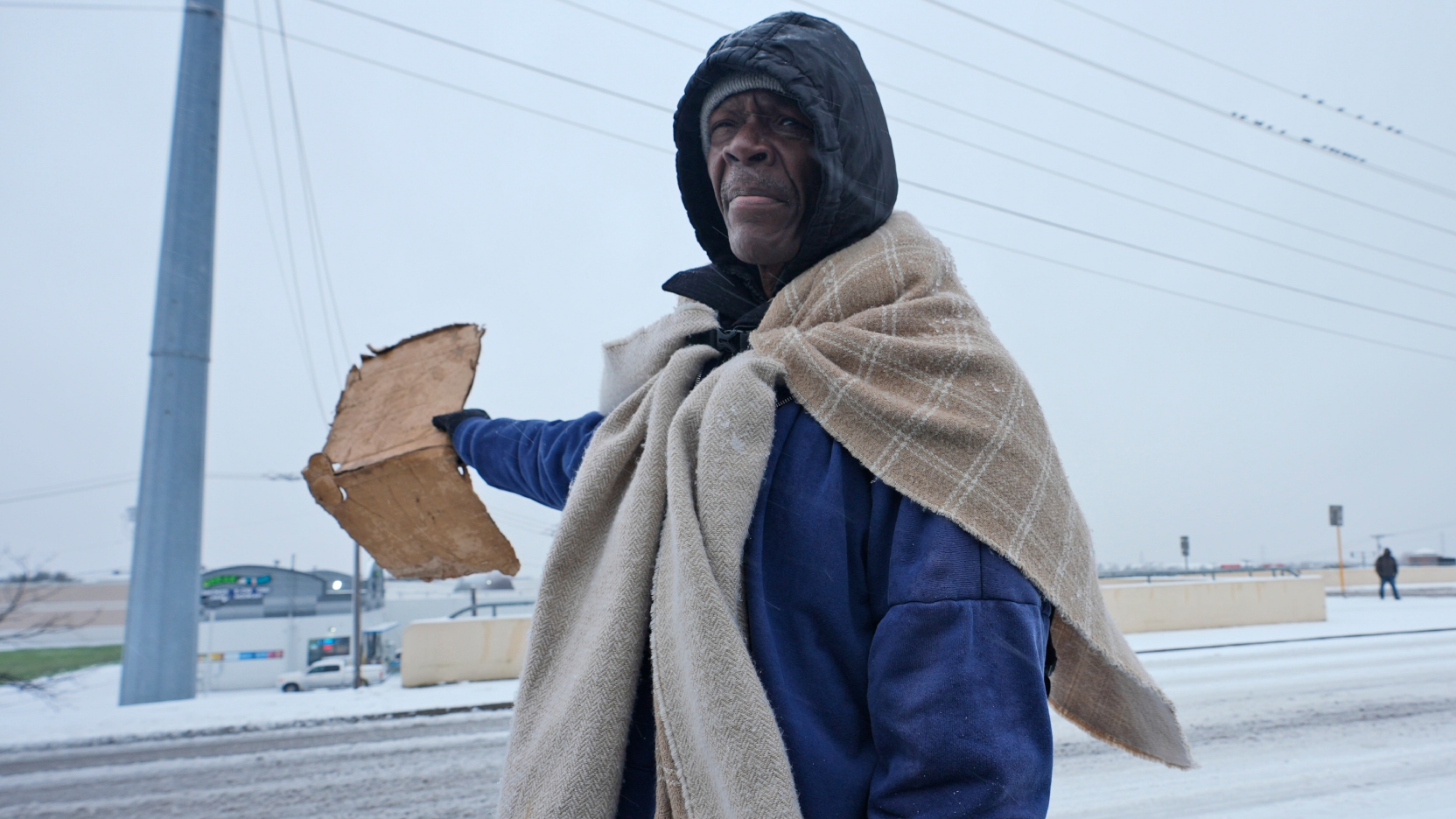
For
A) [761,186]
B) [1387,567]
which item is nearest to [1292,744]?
[761,186]

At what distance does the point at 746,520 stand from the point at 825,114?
0.60 m

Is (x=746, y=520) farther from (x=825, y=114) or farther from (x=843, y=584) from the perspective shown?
(x=825, y=114)

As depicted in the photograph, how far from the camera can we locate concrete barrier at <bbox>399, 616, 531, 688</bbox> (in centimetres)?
898

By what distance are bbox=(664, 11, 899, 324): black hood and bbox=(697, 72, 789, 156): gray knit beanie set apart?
0.01m

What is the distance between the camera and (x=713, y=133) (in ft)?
4.06

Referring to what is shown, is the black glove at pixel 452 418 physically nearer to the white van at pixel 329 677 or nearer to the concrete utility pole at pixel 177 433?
the concrete utility pole at pixel 177 433

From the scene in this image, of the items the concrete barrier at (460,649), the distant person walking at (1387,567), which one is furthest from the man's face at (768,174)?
the distant person walking at (1387,567)

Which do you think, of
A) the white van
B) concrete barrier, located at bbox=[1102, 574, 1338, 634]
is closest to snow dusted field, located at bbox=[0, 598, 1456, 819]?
concrete barrier, located at bbox=[1102, 574, 1338, 634]

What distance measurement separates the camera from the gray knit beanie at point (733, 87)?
111 cm

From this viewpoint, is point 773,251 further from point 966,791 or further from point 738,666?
point 966,791

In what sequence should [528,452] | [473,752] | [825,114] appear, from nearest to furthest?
[825,114] → [528,452] → [473,752]

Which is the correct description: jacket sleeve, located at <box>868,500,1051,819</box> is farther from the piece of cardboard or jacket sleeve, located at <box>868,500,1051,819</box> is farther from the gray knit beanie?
the piece of cardboard

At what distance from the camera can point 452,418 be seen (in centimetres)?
160

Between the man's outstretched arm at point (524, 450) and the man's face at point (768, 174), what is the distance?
1.44 feet
